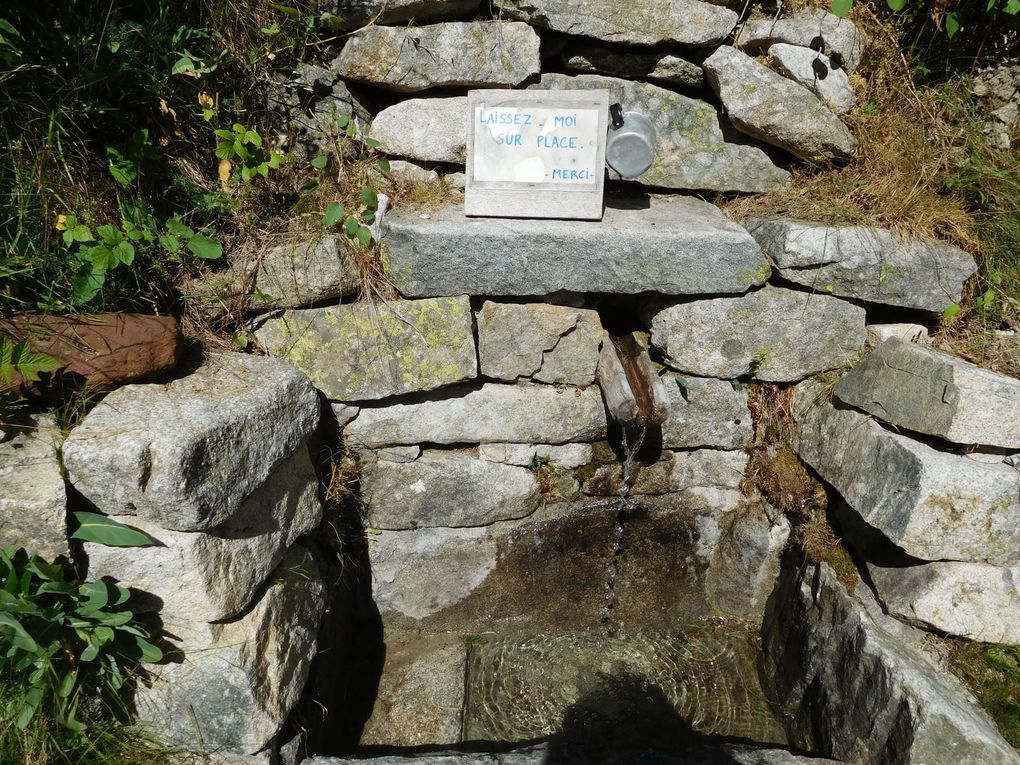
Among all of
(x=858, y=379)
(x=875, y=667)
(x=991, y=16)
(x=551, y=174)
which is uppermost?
(x=991, y=16)

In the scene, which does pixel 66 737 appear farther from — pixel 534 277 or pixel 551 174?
pixel 551 174

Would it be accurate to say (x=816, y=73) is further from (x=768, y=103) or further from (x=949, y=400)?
(x=949, y=400)

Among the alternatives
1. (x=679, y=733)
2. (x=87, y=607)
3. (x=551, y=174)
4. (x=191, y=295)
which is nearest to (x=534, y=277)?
(x=551, y=174)

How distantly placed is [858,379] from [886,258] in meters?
0.51

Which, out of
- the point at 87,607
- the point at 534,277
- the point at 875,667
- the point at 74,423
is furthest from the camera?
the point at 534,277

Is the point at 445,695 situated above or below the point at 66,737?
below

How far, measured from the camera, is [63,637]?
73.4 inches

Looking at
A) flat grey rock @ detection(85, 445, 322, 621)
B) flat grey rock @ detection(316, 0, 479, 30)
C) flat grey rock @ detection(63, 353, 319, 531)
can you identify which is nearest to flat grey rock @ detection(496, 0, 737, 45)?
flat grey rock @ detection(316, 0, 479, 30)

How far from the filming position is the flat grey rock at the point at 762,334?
114 inches

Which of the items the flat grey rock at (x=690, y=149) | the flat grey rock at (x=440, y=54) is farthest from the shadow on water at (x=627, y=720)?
the flat grey rock at (x=440, y=54)

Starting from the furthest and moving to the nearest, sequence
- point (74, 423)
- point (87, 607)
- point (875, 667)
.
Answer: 1. point (875, 667)
2. point (74, 423)
3. point (87, 607)

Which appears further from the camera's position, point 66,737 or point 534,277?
point 534,277

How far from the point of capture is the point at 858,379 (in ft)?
9.25

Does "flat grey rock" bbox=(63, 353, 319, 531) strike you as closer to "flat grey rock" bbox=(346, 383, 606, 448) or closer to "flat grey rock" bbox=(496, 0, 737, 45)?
"flat grey rock" bbox=(346, 383, 606, 448)
